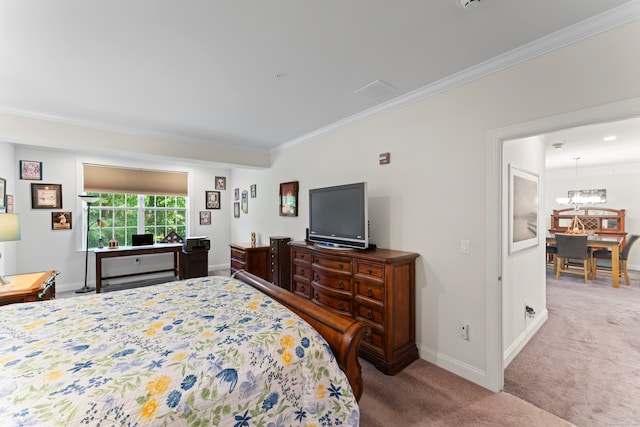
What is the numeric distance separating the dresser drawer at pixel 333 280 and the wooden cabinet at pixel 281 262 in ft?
3.71

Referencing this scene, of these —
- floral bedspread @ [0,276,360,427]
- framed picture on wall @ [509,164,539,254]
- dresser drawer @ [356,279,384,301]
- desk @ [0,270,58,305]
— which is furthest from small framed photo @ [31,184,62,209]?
framed picture on wall @ [509,164,539,254]

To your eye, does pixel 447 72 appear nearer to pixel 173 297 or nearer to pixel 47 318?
pixel 173 297

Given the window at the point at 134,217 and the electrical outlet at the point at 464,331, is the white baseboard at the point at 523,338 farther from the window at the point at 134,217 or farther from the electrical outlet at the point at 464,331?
the window at the point at 134,217

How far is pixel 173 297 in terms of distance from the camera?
1.97 m

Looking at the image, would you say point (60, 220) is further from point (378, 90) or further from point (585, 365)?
point (585, 365)

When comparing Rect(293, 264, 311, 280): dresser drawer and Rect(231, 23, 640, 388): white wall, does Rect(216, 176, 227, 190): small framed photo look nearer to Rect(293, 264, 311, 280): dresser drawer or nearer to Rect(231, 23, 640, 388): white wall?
Rect(293, 264, 311, 280): dresser drawer

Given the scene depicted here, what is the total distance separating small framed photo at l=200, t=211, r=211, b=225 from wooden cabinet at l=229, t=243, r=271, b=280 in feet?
5.63

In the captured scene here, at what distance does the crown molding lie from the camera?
5.06ft

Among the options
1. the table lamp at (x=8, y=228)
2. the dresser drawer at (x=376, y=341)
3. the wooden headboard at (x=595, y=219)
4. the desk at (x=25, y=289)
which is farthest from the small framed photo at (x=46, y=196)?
the wooden headboard at (x=595, y=219)

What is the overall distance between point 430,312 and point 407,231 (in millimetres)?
785

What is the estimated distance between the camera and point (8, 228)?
227 cm

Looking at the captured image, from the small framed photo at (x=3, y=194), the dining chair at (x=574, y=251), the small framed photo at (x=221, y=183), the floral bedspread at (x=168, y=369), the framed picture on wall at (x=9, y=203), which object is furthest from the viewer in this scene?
the small framed photo at (x=221, y=183)

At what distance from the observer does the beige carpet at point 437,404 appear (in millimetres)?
1791

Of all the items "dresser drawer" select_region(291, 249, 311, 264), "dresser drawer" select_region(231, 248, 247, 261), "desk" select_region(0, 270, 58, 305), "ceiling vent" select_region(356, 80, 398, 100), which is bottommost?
"dresser drawer" select_region(231, 248, 247, 261)
